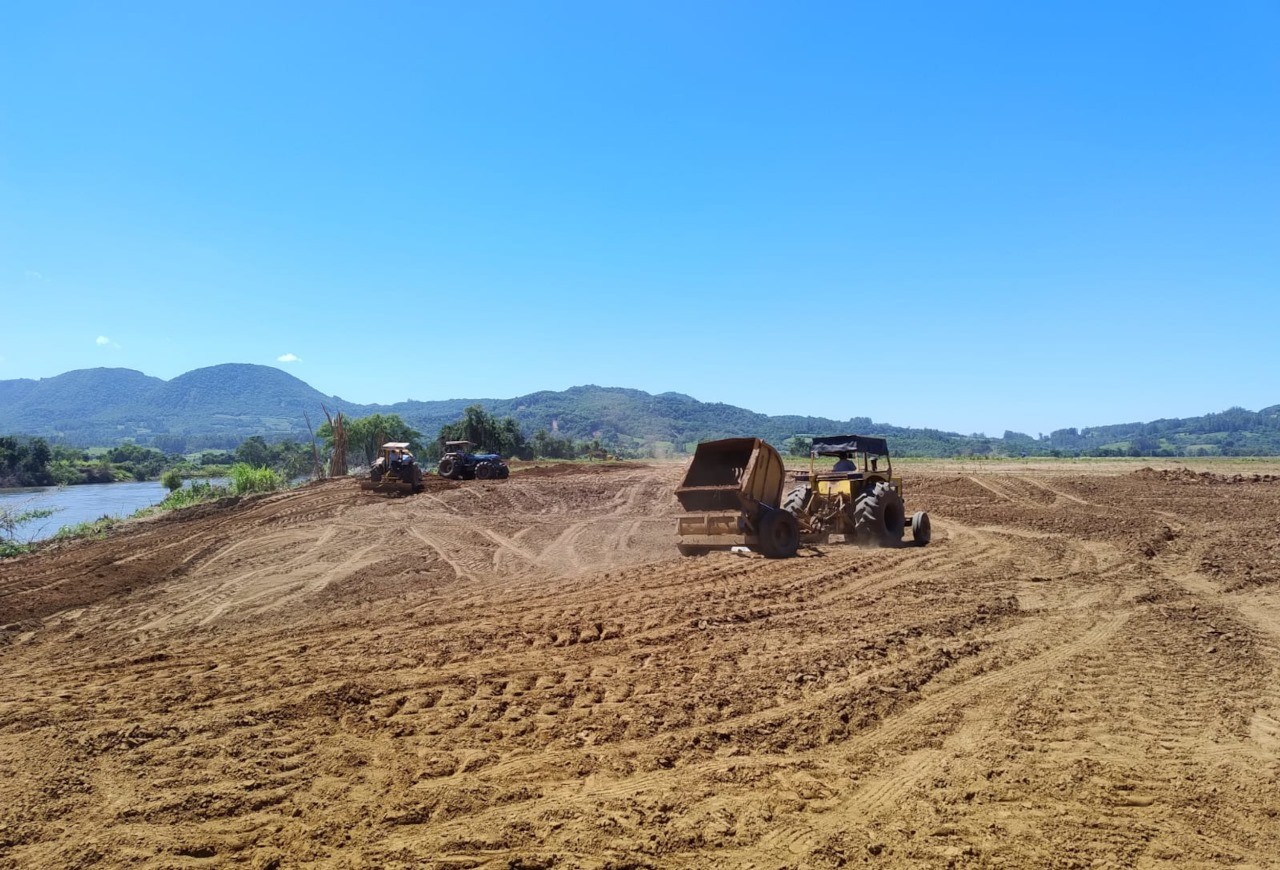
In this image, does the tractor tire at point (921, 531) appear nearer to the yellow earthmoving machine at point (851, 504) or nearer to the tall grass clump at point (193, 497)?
the yellow earthmoving machine at point (851, 504)

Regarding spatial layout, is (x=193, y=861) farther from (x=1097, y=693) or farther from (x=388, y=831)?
(x=1097, y=693)

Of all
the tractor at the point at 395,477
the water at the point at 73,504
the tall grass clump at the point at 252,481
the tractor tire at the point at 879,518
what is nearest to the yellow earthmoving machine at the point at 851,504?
the tractor tire at the point at 879,518

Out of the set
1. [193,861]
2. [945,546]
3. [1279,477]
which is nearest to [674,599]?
[193,861]

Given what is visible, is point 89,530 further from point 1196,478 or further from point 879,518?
point 1196,478

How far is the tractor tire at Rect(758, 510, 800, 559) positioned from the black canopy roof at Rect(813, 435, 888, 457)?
2240mm

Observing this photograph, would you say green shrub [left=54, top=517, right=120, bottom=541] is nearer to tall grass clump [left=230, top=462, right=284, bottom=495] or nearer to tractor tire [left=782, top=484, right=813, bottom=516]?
tall grass clump [left=230, top=462, right=284, bottom=495]

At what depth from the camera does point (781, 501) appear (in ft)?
49.5

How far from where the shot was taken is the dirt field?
4.02m

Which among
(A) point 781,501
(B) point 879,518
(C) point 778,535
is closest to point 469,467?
(A) point 781,501

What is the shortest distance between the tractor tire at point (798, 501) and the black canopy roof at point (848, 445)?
879 millimetres

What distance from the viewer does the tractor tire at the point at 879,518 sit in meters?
14.4

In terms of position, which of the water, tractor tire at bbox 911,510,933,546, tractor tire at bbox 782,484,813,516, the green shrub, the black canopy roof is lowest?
the water

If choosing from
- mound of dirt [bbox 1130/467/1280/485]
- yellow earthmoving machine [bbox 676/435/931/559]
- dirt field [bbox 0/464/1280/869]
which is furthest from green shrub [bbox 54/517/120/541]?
mound of dirt [bbox 1130/467/1280/485]

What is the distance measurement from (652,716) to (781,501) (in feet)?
32.5
